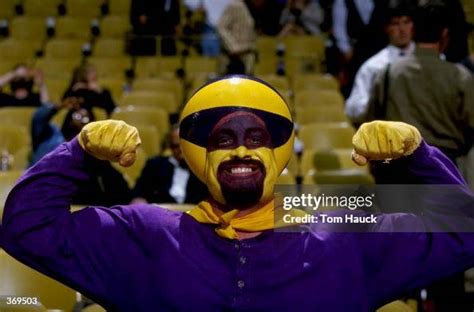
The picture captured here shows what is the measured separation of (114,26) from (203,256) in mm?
2830

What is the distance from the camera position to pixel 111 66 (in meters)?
A: 4.40

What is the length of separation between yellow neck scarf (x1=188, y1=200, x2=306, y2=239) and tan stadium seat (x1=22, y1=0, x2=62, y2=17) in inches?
115

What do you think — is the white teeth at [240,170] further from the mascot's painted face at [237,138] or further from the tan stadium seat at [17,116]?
the tan stadium seat at [17,116]

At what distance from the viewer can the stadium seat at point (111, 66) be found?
4.37m

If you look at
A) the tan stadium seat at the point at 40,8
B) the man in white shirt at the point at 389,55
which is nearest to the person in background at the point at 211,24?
the tan stadium seat at the point at 40,8

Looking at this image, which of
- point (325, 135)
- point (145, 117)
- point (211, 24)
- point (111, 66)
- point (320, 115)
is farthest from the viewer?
point (111, 66)

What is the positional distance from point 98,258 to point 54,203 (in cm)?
10

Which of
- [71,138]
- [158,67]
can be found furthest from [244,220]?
[158,67]

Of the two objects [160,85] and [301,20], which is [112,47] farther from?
[301,20]

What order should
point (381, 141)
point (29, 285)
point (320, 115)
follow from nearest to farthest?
point (381, 141), point (29, 285), point (320, 115)

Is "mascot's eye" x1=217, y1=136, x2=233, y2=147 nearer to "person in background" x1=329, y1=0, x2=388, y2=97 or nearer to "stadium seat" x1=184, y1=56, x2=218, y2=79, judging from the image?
"person in background" x1=329, y1=0, x2=388, y2=97

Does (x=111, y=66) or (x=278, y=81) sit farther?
(x=111, y=66)

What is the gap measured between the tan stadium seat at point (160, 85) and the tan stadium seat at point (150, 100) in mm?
111

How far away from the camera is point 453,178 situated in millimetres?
1389
